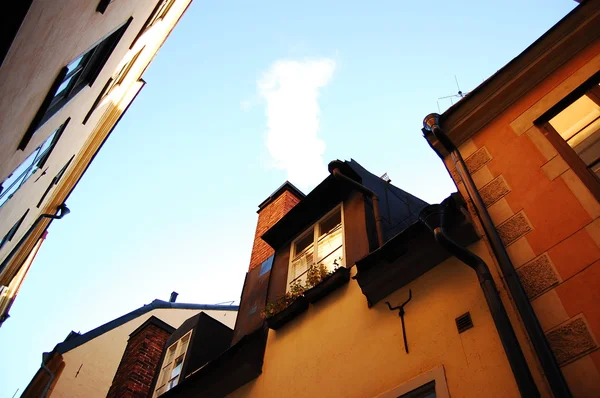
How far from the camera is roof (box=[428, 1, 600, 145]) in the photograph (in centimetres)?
521

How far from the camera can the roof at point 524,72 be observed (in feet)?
17.1

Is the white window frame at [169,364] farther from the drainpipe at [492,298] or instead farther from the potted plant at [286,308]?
the drainpipe at [492,298]

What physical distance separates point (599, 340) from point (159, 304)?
1762 cm

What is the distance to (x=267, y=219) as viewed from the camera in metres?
10.7

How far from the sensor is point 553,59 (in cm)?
538

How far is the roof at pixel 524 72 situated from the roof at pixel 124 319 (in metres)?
15.5

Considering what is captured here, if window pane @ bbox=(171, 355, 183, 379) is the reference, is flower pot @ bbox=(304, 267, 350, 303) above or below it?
below

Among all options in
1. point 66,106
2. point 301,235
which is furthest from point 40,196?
point 301,235

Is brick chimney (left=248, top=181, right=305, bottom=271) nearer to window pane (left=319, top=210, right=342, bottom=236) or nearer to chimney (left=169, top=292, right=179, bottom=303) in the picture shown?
window pane (left=319, top=210, right=342, bottom=236)

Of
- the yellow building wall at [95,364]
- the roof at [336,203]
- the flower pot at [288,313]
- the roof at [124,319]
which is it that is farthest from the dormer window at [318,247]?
the roof at [124,319]

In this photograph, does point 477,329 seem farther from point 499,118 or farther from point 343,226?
point 343,226

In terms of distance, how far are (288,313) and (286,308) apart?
0.28ft

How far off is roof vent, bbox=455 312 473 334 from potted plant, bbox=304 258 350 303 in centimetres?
207

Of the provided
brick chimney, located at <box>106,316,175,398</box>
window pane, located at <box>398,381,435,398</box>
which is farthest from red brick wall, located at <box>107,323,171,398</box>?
window pane, located at <box>398,381,435,398</box>
